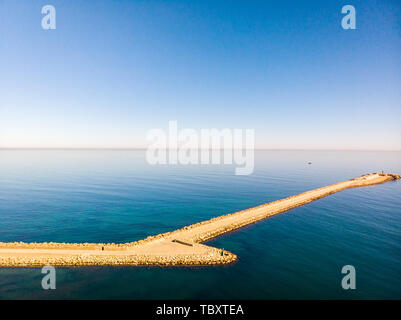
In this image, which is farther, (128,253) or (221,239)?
(221,239)

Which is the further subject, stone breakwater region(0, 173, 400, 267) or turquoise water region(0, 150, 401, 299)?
stone breakwater region(0, 173, 400, 267)

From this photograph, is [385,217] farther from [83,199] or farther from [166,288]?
[83,199]

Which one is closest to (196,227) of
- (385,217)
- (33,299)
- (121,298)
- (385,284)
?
(121,298)

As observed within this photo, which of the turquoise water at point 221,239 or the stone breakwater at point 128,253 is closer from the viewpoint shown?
the turquoise water at point 221,239

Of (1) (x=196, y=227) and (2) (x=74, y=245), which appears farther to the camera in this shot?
(1) (x=196, y=227)

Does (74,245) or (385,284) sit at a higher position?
(74,245)

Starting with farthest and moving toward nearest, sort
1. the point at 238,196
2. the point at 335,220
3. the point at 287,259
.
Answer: the point at 238,196 → the point at 335,220 → the point at 287,259

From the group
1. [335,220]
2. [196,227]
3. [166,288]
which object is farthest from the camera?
[335,220]

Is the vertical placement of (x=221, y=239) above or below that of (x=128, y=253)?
below
